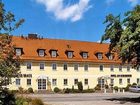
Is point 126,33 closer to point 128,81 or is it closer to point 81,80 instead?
point 81,80

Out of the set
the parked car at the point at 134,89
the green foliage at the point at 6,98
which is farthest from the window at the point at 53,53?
the green foliage at the point at 6,98

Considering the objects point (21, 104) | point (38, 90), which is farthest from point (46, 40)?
point (21, 104)

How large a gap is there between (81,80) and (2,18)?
55416 millimetres

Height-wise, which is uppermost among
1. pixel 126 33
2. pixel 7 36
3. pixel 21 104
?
pixel 126 33

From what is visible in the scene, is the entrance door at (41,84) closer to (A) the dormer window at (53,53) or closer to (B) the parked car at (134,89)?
(A) the dormer window at (53,53)

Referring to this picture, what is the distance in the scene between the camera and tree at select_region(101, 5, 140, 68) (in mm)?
40681

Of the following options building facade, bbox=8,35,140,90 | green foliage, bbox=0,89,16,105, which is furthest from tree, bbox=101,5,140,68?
building facade, bbox=8,35,140,90

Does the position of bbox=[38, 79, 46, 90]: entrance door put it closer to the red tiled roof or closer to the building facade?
the building facade

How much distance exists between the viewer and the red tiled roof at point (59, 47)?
2982 inches

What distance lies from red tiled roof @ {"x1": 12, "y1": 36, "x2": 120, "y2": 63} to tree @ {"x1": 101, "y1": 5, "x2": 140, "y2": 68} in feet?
92.6

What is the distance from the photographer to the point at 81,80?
261 ft

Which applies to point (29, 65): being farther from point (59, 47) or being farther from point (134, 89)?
point (134, 89)

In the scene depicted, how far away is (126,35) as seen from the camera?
41.5 meters

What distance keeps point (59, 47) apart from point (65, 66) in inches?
200
